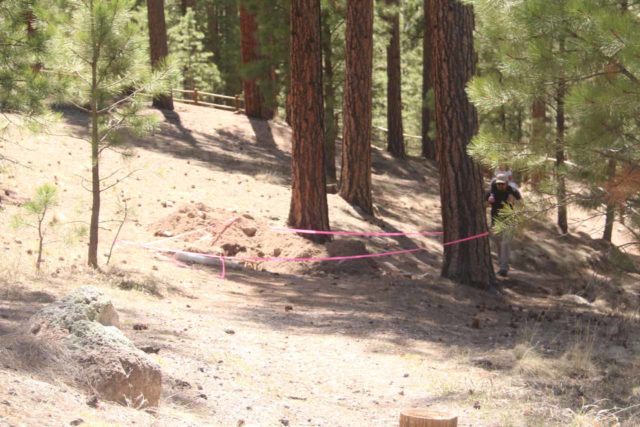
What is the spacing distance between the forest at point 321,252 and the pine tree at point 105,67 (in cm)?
3

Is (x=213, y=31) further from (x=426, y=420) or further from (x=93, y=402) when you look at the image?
(x=426, y=420)

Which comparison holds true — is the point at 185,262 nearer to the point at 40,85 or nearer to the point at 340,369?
the point at 40,85

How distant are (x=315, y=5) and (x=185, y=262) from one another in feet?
15.5

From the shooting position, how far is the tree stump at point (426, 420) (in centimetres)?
452

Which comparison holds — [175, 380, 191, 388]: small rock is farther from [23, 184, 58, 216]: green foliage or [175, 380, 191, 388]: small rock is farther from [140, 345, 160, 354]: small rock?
[23, 184, 58, 216]: green foliage

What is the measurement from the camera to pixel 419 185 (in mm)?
24281

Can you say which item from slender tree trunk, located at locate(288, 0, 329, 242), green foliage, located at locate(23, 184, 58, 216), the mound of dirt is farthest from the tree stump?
slender tree trunk, located at locate(288, 0, 329, 242)

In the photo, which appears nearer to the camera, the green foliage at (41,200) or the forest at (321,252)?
the forest at (321,252)

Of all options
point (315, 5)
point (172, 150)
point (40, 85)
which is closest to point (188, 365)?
point (40, 85)

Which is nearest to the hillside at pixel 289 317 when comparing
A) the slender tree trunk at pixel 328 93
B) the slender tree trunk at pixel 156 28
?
the slender tree trunk at pixel 328 93

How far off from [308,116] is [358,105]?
3.60 m

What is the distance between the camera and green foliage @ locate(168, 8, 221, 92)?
121 ft

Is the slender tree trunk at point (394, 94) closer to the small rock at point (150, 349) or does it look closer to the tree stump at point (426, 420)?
the small rock at point (150, 349)

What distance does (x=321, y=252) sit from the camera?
47.0 feet
